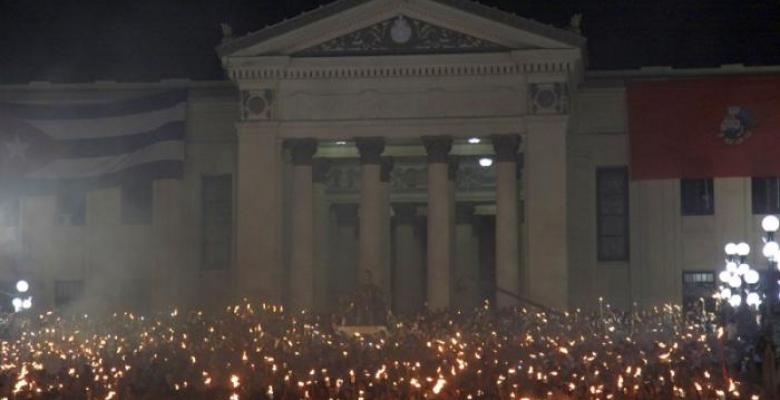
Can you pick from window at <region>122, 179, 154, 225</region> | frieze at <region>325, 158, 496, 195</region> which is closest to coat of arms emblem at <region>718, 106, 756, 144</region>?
frieze at <region>325, 158, 496, 195</region>

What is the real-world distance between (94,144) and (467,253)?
14.7m

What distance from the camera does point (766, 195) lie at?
49.9 meters

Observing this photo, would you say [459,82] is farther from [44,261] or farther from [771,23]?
[44,261]

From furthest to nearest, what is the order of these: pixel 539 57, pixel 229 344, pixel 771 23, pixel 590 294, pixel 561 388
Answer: pixel 771 23 → pixel 590 294 → pixel 539 57 → pixel 229 344 → pixel 561 388

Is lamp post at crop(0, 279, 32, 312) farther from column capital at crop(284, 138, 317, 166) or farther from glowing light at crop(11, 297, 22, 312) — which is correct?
column capital at crop(284, 138, 317, 166)

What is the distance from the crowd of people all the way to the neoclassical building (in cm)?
668

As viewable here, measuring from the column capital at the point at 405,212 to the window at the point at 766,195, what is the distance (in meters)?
12.4

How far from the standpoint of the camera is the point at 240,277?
157 feet

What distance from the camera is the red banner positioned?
154ft

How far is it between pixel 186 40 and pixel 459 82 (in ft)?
42.8

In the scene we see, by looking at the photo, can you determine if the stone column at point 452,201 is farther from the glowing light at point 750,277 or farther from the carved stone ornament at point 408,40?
the glowing light at point 750,277

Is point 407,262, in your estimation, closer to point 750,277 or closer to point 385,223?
point 385,223

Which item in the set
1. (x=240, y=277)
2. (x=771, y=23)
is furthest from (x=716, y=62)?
(x=240, y=277)

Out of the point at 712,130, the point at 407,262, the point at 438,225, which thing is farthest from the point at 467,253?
the point at 712,130
